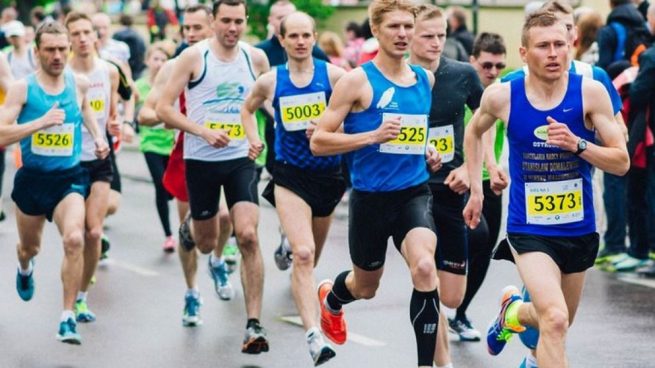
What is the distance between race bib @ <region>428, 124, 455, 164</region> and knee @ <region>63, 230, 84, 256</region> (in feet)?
7.57

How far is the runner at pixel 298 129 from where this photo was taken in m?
9.45

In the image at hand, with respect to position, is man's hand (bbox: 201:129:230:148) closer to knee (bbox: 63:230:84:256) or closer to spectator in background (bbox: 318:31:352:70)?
knee (bbox: 63:230:84:256)

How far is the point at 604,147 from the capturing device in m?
7.43

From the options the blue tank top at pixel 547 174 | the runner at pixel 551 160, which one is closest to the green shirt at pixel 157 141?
the runner at pixel 551 160

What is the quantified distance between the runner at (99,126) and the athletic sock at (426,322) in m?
3.27

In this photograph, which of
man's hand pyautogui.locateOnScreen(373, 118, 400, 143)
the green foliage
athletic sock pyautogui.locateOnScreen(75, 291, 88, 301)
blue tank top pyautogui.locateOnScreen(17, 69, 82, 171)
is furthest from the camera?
the green foliage

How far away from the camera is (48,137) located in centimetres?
1014

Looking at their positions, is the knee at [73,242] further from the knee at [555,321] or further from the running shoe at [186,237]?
the knee at [555,321]

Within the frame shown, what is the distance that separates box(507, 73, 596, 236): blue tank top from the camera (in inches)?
297

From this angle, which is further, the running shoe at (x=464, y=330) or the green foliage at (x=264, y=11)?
the green foliage at (x=264, y=11)

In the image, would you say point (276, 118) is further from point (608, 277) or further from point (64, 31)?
point (608, 277)

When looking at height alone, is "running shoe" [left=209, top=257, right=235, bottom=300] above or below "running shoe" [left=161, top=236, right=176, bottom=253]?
above

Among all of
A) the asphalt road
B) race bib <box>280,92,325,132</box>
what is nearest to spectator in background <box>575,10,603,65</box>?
the asphalt road

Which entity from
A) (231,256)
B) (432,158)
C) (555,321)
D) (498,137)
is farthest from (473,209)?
(231,256)
